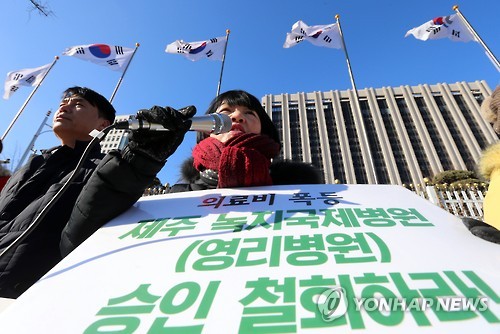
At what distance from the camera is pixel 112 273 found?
0.75 meters

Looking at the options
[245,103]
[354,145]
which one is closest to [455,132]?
[354,145]

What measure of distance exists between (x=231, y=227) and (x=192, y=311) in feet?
1.24

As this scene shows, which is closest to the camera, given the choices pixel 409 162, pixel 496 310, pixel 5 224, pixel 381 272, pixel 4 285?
pixel 496 310

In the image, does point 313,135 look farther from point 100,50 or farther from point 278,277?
point 278,277

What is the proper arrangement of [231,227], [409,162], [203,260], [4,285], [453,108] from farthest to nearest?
[453,108] → [409,162] → [4,285] → [231,227] → [203,260]

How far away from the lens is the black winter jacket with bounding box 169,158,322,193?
5.68 feet

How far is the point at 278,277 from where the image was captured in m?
0.67

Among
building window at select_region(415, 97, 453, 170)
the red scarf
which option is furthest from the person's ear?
building window at select_region(415, 97, 453, 170)

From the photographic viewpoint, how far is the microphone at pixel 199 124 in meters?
1.08

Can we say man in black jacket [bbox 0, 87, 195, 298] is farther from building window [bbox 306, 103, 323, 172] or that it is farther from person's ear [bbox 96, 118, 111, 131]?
building window [bbox 306, 103, 323, 172]

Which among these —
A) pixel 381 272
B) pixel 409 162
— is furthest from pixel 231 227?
pixel 409 162

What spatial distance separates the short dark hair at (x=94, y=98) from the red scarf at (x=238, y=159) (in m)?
1.25

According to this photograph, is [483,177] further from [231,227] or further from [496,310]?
[231,227]

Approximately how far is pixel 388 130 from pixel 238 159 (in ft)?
144
